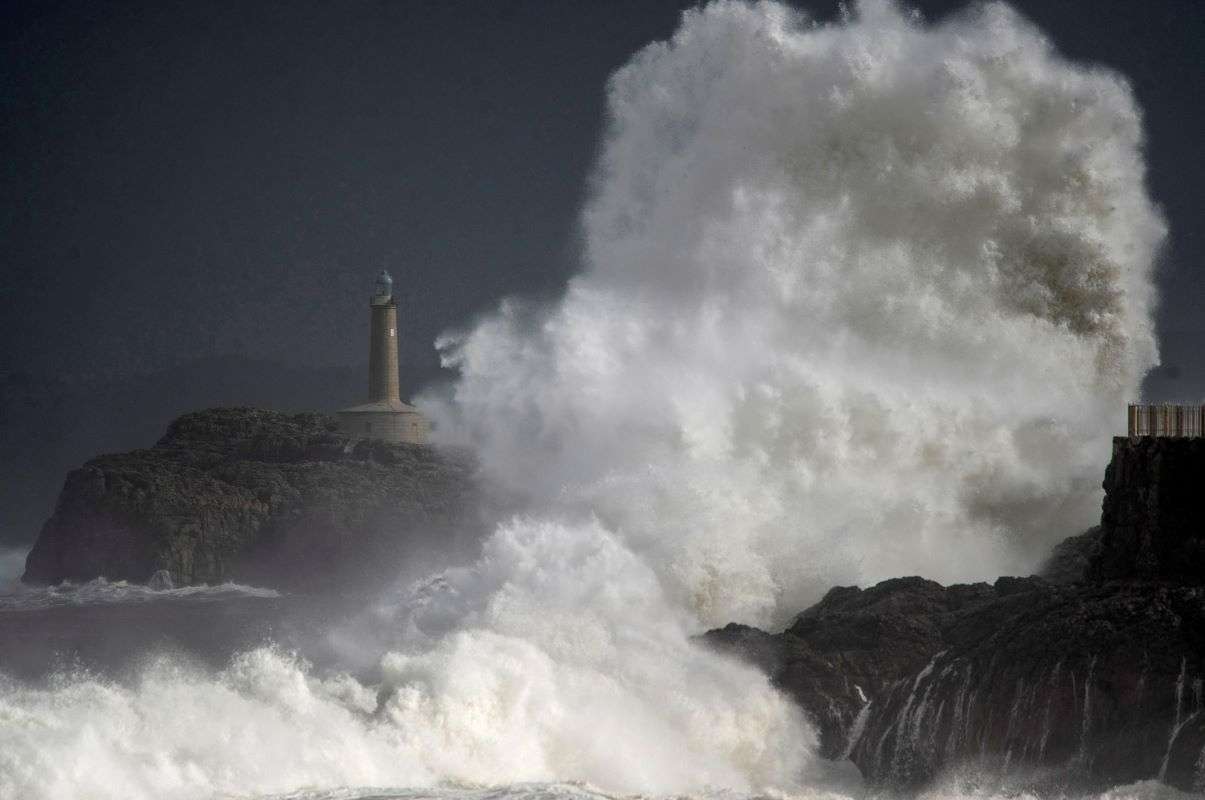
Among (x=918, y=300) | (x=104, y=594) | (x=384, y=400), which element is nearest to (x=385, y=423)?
(x=384, y=400)

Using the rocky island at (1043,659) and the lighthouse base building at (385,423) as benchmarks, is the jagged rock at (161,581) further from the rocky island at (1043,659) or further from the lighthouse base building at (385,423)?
the rocky island at (1043,659)

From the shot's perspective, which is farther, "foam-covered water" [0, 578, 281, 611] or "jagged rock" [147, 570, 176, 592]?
"jagged rock" [147, 570, 176, 592]

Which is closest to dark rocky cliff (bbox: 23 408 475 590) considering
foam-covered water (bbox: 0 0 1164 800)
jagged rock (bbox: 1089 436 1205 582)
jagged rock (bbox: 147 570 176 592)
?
jagged rock (bbox: 147 570 176 592)

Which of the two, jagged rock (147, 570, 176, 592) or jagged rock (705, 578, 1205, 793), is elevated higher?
jagged rock (147, 570, 176, 592)

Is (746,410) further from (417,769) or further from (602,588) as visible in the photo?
(417,769)

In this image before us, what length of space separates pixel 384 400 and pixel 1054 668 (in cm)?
5948

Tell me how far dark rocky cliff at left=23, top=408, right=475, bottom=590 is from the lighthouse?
736cm

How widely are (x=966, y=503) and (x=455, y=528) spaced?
107 ft

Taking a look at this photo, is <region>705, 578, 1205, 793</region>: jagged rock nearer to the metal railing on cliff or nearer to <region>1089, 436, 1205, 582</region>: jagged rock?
<region>1089, 436, 1205, 582</region>: jagged rock

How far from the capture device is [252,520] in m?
56.5

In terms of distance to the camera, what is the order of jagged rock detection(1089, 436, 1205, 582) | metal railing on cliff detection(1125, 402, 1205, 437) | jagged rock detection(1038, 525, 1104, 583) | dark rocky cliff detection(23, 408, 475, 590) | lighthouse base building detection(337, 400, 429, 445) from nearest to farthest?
1. jagged rock detection(1089, 436, 1205, 582)
2. metal railing on cliff detection(1125, 402, 1205, 437)
3. jagged rock detection(1038, 525, 1104, 583)
4. dark rocky cliff detection(23, 408, 475, 590)
5. lighthouse base building detection(337, 400, 429, 445)

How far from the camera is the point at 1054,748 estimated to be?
48.4 feet

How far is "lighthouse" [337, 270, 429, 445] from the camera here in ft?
232

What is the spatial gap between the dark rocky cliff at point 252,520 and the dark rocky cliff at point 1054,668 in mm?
36976
